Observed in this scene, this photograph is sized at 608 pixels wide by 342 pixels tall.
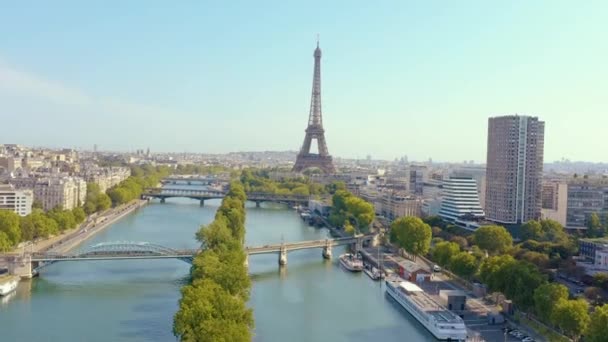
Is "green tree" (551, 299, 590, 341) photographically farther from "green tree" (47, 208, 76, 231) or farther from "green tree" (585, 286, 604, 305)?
"green tree" (47, 208, 76, 231)

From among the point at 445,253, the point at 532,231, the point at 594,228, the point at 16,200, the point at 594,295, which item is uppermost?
the point at 16,200

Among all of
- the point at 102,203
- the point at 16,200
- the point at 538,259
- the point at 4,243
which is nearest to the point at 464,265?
the point at 538,259

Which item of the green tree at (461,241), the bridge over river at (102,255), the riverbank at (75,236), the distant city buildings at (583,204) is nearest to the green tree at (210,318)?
the bridge over river at (102,255)

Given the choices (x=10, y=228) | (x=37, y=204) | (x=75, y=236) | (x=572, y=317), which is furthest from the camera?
(x=37, y=204)

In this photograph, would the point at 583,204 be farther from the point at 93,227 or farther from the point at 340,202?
the point at 93,227

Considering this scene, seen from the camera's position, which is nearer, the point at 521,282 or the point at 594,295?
the point at 521,282

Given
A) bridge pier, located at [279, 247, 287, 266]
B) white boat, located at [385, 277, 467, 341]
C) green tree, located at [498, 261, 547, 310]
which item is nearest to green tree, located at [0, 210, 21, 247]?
bridge pier, located at [279, 247, 287, 266]
